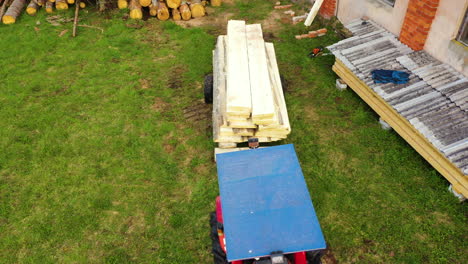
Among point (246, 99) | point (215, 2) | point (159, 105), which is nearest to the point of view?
point (246, 99)

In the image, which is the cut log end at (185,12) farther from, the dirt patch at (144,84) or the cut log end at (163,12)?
the dirt patch at (144,84)

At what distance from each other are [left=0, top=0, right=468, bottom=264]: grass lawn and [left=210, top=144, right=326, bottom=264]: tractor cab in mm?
1654

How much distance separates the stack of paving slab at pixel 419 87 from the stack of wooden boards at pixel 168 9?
20.8 feet

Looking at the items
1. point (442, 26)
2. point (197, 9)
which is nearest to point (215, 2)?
point (197, 9)

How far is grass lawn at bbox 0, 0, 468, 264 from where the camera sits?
20.0 ft

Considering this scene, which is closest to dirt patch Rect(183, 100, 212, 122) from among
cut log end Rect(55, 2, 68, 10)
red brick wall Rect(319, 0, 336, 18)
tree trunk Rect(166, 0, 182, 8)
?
tree trunk Rect(166, 0, 182, 8)

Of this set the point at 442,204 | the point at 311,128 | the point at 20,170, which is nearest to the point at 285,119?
the point at 311,128

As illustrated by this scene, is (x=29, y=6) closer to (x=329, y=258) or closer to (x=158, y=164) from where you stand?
(x=158, y=164)

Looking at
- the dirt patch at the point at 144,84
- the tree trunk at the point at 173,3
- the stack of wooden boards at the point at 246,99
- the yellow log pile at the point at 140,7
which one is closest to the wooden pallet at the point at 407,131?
the stack of wooden boards at the point at 246,99

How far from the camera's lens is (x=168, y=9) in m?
13.0

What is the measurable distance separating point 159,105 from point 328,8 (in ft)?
22.7

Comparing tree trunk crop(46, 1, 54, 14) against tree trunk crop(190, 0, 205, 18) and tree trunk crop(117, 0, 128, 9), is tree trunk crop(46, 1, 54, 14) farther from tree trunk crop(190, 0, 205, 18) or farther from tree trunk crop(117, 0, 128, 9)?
tree trunk crop(190, 0, 205, 18)

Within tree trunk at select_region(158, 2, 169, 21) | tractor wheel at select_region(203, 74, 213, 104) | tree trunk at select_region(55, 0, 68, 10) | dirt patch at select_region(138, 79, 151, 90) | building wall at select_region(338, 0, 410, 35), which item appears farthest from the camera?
tree trunk at select_region(55, 0, 68, 10)

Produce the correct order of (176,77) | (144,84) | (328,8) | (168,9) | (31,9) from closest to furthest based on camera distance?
(144,84)
(176,77)
(328,8)
(168,9)
(31,9)
